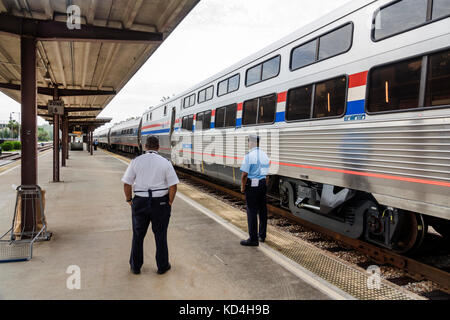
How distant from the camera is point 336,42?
521cm

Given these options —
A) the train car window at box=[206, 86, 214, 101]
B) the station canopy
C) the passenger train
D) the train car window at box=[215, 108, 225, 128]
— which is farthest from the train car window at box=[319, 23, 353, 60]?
the train car window at box=[206, 86, 214, 101]

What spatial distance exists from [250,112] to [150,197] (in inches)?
174

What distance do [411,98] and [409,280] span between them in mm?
2270

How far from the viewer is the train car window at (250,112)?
296 inches

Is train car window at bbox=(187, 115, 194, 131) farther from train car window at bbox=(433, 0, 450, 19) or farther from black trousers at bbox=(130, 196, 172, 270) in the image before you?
train car window at bbox=(433, 0, 450, 19)

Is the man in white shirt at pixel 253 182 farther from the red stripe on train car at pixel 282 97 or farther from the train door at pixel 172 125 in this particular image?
the train door at pixel 172 125

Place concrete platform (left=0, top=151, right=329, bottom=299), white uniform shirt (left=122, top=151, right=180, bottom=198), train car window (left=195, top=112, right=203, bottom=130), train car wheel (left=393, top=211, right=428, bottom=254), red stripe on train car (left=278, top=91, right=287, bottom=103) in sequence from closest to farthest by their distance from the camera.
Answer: concrete platform (left=0, top=151, right=329, bottom=299)
white uniform shirt (left=122, top=151, right=180, bottom=198)
train car wheel (left=393, top=211, right=428, bottom=254)
red stripe on train car (left=278, top=91, right=287, bottom=103)
train car window (left=195, top=112, right=203, bottom=130)

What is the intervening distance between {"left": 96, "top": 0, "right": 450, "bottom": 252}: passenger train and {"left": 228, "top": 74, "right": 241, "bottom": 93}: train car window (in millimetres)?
755

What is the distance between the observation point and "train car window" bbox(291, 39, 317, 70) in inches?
226

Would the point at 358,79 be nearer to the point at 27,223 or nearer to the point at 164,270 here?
the point at 164,270

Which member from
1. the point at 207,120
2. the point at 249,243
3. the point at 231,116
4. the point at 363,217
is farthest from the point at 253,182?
the point at 207,120

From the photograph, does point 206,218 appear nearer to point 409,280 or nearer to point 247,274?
point 247,274

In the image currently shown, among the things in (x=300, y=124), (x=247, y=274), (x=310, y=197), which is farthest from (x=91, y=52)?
(x=247, y=274)

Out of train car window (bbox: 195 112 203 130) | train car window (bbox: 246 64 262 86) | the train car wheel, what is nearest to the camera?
the train car wheel
